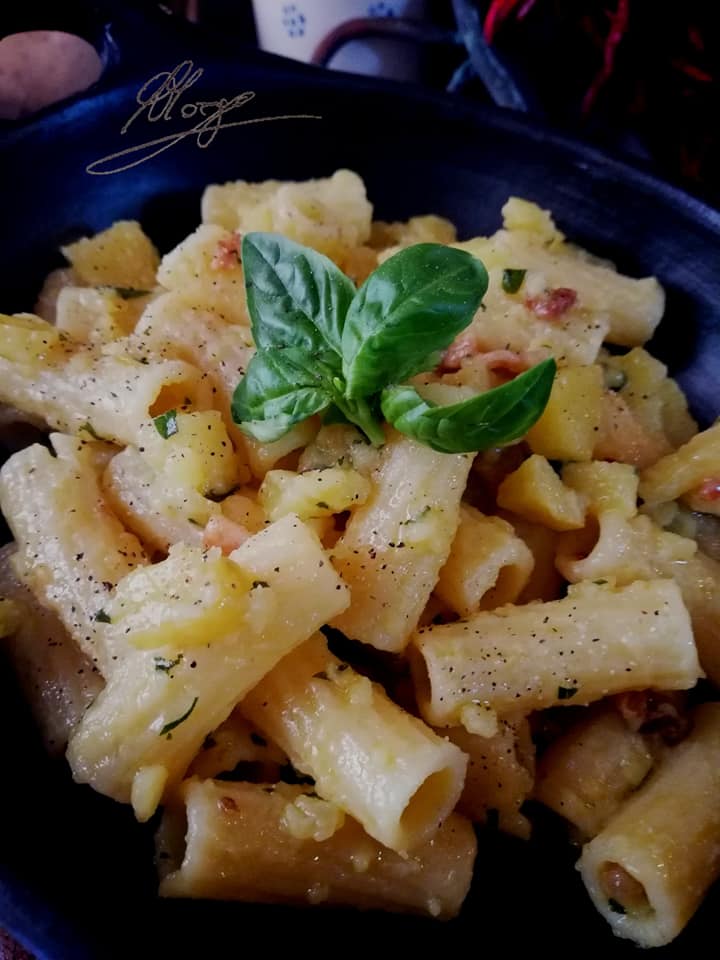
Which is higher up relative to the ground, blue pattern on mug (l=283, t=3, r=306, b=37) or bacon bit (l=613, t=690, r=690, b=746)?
blue pattern on mug (l=283, t=3, r=306, b=37)

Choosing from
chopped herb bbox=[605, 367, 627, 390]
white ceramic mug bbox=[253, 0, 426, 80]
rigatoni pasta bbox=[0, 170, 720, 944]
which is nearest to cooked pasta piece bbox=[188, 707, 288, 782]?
rigatoni pasta bbox=[0, 170, 720, 944]

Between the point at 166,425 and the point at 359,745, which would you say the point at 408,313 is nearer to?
the point at 166,425

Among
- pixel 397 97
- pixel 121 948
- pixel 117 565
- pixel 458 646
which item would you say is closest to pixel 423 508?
pixel 458 646

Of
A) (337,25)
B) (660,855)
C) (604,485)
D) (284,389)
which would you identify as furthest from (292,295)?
(337,25)

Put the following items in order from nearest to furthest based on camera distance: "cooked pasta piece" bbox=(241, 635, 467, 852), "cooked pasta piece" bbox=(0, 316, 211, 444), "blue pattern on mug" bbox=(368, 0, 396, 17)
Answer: "cooked pasta piece" bbox=(241, 635, 467, 852)
"cooked pasta piece" bbox=(0, 316, 211, 444)
"blue pattern on mug" bbox=(368, 0, 396, 17)

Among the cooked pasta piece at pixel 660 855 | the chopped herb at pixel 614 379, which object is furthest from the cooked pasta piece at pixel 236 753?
the chopped herb at pixel 614 379
